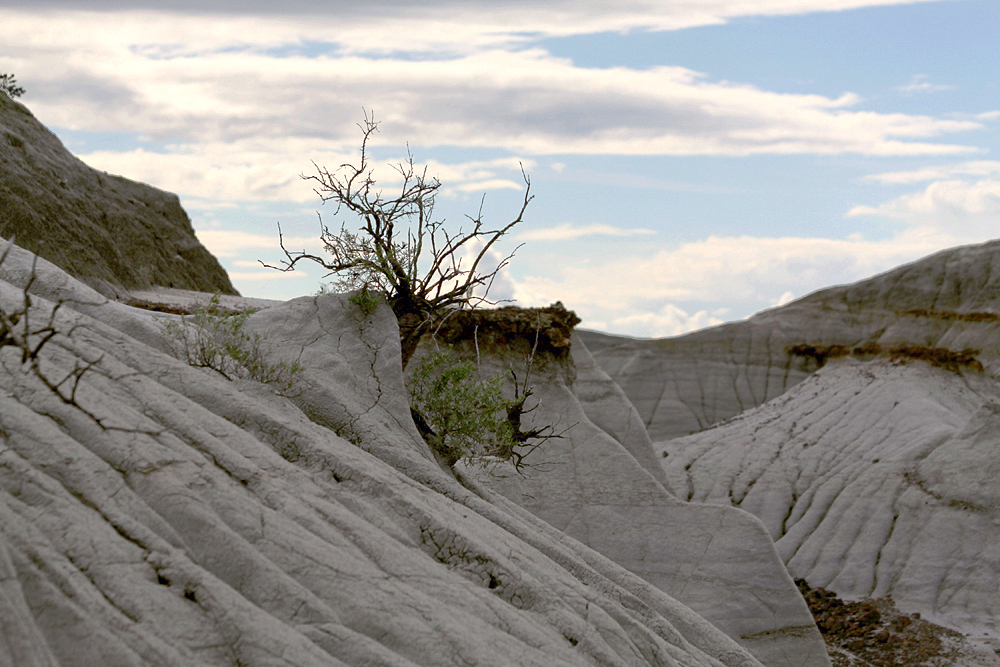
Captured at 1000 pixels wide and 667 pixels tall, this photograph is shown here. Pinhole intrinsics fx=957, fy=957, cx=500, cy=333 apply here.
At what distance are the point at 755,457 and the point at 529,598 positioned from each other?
23.6 m

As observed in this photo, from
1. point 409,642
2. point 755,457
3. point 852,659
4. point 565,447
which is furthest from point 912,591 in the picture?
point 409,642

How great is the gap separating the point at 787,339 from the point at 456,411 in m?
43.9

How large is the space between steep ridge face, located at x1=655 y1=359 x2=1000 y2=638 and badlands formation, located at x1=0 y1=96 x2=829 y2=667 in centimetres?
1156

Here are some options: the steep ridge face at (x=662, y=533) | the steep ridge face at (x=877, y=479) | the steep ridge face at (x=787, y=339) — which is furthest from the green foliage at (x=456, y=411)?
the steep ridge face at (x=787, y=339)

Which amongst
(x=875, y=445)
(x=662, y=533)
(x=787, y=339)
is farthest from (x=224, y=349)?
(x=787, y=339)

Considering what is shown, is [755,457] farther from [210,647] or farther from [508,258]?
[210,647]

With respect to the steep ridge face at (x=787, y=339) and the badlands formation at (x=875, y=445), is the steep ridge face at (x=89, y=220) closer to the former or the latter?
the badlands formation at (x=875, y=445)

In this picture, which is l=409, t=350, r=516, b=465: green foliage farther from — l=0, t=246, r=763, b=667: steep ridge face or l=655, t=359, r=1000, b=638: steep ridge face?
l=655, t=359, r=1000, b=638: steep ridge face

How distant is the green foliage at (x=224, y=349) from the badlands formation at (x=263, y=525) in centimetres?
16

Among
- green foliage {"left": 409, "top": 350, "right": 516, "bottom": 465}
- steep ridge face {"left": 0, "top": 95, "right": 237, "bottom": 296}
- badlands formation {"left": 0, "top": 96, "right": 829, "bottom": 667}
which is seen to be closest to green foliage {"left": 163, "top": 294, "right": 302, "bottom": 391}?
badlands formation {"left": 0, "top": 96, "right": 829, "bottom": 667}

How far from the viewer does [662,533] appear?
43.2 feet

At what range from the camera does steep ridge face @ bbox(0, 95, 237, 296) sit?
62.3 feet

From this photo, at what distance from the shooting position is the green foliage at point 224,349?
8.20 m

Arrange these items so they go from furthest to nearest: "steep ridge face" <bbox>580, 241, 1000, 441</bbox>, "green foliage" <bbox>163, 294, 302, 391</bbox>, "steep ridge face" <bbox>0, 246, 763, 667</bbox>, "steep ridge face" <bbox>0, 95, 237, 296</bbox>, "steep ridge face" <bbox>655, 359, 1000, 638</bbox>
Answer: "steep ridge face" <bbox>580, 241, 1000, 441</bbox>, "steep ridge face" <bbox>655, 359, 1000, 638</bbox>, "steep ridge face" <bbox>0, 95, 237, 296</bbox>, "green foliage" <bbox>163, 294, 302, 391</bbox>, "steep ridge face" <bbox>0, 246, 763, 667</bbox>
